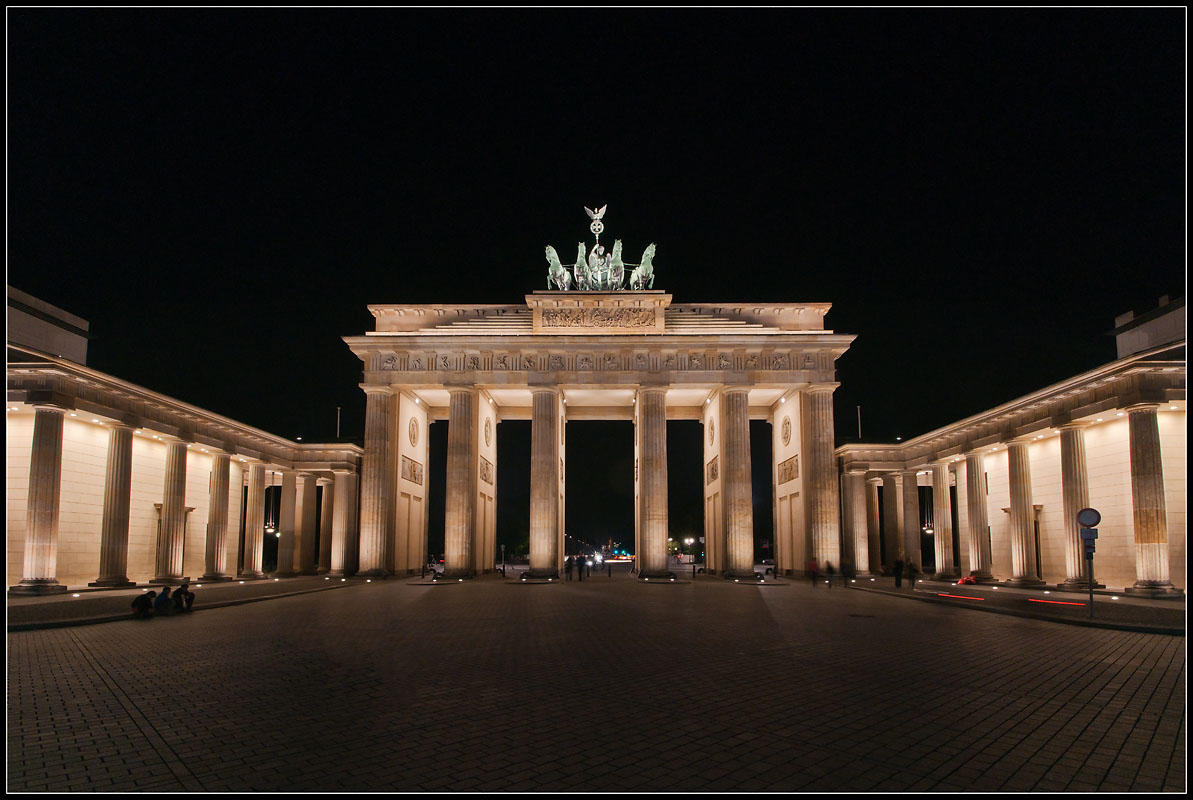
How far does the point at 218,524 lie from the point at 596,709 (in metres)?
40.1

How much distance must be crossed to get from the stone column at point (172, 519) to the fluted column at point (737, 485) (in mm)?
29673

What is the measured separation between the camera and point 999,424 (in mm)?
38062

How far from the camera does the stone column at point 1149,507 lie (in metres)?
27.3

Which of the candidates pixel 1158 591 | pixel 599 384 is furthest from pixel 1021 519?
pixel 599 384

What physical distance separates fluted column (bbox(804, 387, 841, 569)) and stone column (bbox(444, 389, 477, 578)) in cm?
1578

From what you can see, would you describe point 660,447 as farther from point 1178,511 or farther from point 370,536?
point 1178,511

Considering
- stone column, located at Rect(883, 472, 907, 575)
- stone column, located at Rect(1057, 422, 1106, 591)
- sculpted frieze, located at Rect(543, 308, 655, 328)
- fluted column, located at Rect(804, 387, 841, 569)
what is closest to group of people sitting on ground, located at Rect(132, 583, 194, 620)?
sculpted frieze, located at Rect(543, 308, 655, 328)

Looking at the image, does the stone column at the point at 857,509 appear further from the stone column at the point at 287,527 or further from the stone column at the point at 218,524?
the stone column at the point at 218,524

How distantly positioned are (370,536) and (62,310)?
25095mm

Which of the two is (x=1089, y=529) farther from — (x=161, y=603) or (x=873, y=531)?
(x=873, y=531)

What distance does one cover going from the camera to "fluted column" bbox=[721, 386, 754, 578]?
43.7 meters

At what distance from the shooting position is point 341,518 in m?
50.1

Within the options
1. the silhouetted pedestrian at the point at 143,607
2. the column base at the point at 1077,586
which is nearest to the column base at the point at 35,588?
the silhouetted pedestrian at the point at 143,607

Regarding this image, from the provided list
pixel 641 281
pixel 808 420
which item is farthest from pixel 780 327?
pixel 641 281
